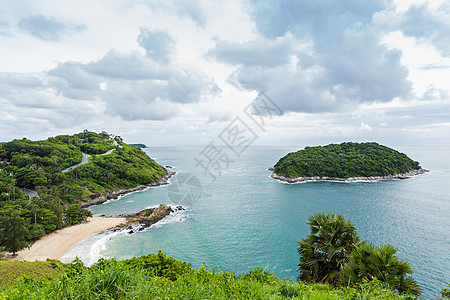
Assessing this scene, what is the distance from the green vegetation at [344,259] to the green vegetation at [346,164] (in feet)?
211

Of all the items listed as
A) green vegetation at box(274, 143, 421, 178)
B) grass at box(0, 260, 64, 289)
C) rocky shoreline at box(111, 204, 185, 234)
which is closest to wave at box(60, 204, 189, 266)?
rocky shoreline at box(111, 204, 185, 234)

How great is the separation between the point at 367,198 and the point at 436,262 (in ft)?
91.9

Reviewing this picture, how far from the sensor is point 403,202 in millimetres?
45781

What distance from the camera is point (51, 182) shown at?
4784 centimetres

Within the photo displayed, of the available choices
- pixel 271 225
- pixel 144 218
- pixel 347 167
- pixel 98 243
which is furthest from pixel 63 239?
pixel 347 167

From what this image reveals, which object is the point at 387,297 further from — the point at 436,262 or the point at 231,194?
the point at 231,194

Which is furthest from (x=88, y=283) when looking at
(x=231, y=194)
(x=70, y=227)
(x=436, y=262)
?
(x=231, y=194)

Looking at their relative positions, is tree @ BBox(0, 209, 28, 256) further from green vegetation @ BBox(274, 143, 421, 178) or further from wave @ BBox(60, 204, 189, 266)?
green vegetation @ BBox(274, 143, 421, 178)

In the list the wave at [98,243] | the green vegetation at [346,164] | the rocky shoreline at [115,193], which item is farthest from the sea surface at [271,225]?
the green vegetation at [346,164]

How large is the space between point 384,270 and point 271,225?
27.0 meters

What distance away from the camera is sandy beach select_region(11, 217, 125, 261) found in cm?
2420

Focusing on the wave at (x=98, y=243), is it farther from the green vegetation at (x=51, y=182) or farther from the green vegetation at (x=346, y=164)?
the green vegetation at (x=346, y=164)

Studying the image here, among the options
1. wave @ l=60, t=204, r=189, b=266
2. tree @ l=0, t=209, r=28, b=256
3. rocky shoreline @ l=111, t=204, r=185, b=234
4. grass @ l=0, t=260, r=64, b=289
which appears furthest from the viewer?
rocky shoreline @ l=111, t=204, r=185, b=234

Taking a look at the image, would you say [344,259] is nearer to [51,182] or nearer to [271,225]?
[271,225]
